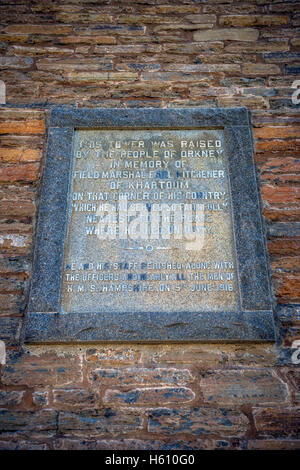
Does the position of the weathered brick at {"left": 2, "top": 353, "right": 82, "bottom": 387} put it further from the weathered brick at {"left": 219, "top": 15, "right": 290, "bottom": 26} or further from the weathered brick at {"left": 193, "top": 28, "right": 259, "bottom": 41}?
the weathered brick at {"left": 219, "top": 15, "right": 290, "bottom": 26}

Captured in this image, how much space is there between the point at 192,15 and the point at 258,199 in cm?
168

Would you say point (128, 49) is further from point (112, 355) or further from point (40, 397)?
point (40, 397)

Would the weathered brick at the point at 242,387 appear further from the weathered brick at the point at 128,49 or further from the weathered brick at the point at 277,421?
the weathered brick at the point at 128,49

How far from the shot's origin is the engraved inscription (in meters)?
2.07

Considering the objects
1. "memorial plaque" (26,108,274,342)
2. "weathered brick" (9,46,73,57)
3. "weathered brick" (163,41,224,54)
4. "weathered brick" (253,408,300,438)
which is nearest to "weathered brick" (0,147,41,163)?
"memorial plaque" (26,108,274,342)

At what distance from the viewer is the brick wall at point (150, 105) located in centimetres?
183

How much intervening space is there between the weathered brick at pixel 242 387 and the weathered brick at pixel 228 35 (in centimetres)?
245

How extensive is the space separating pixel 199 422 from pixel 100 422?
1.64 feet

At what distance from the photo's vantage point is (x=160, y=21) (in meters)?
2.89

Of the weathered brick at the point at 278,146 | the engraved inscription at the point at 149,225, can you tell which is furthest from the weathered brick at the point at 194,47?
the weathered brick at the point at 278,146


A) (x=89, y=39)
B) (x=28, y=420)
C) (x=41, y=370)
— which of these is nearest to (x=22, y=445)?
(x=28, y=420)

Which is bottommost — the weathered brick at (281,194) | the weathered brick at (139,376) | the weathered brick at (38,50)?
the weathered brick at (139,376)

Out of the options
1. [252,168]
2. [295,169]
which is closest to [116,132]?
Result: [252,168]

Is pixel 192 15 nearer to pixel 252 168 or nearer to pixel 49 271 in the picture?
pixel 252 168
